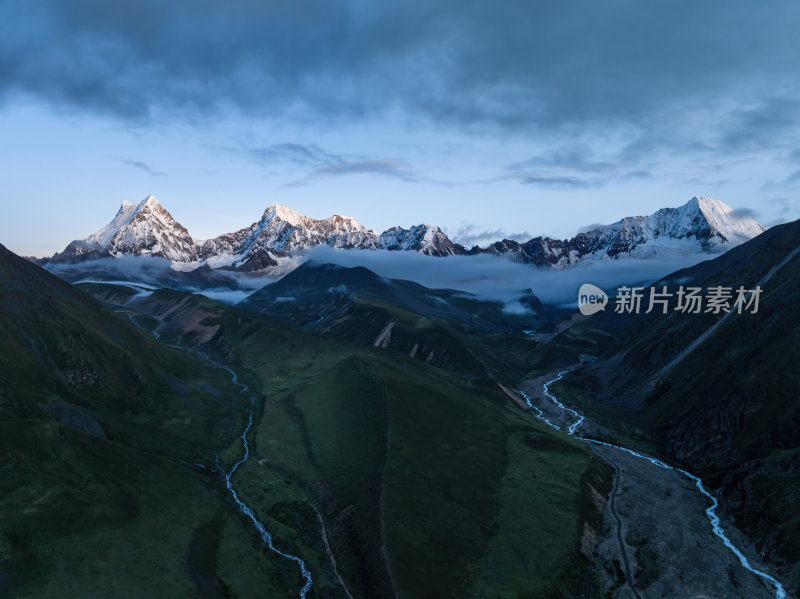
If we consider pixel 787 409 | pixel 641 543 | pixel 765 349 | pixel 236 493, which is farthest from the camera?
pixel 765 349

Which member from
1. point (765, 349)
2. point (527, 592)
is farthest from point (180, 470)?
point (765, 349)

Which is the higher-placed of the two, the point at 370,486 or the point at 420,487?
the point at 370,486

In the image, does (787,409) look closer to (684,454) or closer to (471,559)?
(684,454)

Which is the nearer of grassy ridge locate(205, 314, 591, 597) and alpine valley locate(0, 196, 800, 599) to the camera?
alpine valley locate(0, 196, 800, 599)

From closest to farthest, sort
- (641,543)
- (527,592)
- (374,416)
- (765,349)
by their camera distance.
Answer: (527,592), (641,543), (374,416), (765,349)

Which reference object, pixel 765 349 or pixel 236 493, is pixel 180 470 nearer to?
pixel 236 493

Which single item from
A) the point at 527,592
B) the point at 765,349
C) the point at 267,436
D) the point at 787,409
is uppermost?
the point at 765,349

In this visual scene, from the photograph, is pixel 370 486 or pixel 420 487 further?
pixel 420 487

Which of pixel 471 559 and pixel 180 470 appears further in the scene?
pixel 180 470

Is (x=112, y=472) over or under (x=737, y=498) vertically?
over

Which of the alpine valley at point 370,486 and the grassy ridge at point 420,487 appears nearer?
the alpine valley at point 370,486
